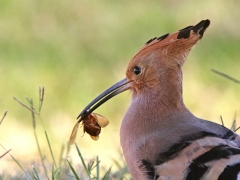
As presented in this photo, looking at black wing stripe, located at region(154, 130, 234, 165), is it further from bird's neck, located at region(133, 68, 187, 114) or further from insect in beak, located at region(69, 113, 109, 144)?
insect in beak, located at region(69, 113, 109, 144)

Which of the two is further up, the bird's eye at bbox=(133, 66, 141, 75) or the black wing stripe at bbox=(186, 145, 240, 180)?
the bird's eye at bbox=(133, 66, 141, 75)

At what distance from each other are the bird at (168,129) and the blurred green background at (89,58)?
3.95ft

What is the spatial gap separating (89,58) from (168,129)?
7.91 ft

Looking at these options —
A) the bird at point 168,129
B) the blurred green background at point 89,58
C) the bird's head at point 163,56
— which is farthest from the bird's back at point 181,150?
the blurred green background at point 89,58

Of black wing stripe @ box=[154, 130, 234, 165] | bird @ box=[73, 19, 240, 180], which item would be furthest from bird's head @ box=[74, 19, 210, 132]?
black wing stripe @ box=[154, 130, 234, 165]

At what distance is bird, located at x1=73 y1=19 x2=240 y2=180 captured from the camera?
1.88m

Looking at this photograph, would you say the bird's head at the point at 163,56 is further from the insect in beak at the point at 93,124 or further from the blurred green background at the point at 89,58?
the blurred green background at the point at 89,58

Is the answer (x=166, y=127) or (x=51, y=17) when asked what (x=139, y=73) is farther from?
(x=51, y=17)

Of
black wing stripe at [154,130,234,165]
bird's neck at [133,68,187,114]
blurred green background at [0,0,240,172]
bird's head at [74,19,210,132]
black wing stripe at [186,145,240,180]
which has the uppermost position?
blurred green background at [0,0,240,172]

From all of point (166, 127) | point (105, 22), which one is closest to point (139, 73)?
point (166, 127)

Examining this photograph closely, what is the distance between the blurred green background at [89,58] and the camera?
3.85 meters

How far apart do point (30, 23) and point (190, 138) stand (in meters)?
2.91

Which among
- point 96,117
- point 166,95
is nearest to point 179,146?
point 166,95

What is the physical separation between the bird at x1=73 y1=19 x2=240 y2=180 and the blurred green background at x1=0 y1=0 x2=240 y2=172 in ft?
3.95
